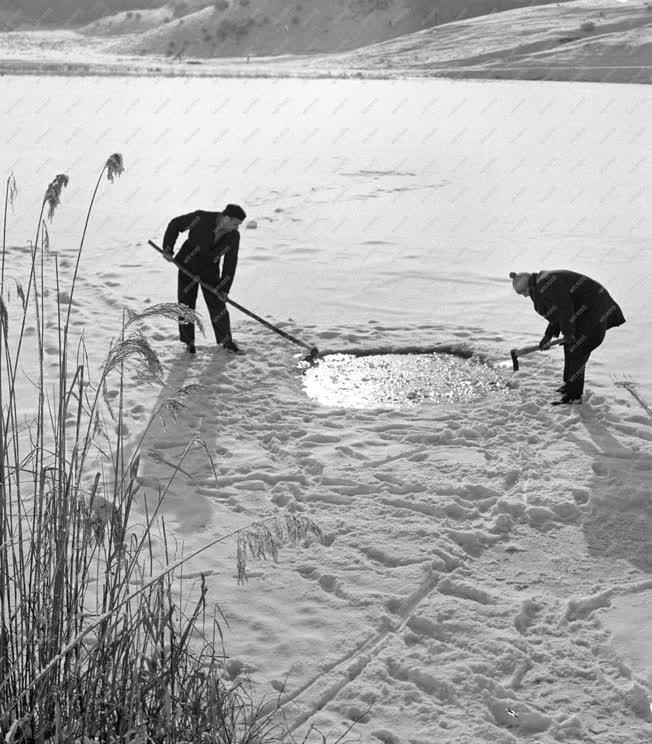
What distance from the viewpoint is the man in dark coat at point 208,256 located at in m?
7.16

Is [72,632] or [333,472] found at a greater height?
[72,632]

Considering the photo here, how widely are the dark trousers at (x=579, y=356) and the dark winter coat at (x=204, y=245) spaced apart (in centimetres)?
276

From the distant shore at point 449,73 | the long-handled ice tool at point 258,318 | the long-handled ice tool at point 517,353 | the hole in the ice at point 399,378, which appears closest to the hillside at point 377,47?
the distant shore at point 449,73

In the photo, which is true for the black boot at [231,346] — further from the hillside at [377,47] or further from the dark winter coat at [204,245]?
the hillside at [377,47]

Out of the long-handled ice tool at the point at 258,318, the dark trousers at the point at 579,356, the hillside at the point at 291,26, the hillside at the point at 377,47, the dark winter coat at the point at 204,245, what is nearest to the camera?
the dark trousers at the point at 579,356

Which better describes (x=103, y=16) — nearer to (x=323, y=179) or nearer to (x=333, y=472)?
(x=323, y=179)

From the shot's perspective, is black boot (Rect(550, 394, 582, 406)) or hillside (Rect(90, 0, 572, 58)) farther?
hillside (Rect(90, 0, 572, 58))

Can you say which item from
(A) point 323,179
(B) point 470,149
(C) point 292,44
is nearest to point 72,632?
(A) point 323,179

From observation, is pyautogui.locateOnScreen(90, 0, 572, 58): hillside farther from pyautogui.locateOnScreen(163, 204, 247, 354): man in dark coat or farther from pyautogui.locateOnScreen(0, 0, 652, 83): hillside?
pyautogui.locateOnScreen(163, 204, 247, 354): man in dark coat

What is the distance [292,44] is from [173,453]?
57.1 m

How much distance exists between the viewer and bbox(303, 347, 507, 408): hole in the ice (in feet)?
21.7

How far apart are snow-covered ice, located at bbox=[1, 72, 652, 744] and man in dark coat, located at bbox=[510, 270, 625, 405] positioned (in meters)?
0.43

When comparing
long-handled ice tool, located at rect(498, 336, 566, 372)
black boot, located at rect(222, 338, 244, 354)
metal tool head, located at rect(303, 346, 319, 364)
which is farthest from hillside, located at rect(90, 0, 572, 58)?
long-handled ice tool, located at rect(498, 336, 566, 372)

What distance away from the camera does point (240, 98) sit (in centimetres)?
2583
